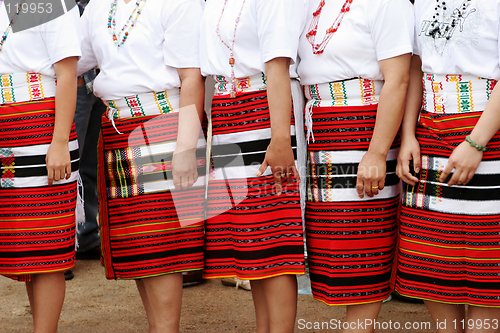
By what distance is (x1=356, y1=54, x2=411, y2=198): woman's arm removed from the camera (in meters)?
1.86

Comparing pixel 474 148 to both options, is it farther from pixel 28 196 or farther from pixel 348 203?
pixel 28 196

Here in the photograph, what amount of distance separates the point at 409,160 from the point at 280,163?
1.57 ft

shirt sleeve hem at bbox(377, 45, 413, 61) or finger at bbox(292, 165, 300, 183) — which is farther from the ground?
shirt sleeve hem at bbox(377, 45, 413, 61)

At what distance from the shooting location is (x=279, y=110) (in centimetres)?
191

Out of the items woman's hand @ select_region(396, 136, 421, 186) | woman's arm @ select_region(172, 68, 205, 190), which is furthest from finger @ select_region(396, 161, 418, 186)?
woman's arm @ select_region(172, 68, 205, 190)

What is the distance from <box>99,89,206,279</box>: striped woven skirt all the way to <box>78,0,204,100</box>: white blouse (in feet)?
0.22

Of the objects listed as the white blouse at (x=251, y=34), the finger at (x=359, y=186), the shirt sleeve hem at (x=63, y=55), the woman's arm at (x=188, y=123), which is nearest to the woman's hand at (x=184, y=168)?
the woman's arm at (x=188, y=123)

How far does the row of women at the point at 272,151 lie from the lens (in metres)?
1.83

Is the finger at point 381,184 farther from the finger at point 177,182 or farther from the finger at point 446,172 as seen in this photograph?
the finger at point 177,182

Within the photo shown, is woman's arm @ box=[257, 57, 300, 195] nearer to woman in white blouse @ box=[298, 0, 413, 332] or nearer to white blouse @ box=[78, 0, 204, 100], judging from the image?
woman in white blouse @ box=[298, 0, 413, 332]

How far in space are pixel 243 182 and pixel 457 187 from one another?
31.0 inches

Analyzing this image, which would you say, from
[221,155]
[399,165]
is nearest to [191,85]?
[221,155]

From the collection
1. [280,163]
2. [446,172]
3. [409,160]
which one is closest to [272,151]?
[280,163]

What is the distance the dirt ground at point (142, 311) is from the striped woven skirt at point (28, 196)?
78cm
